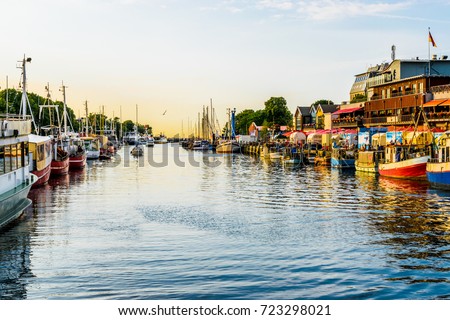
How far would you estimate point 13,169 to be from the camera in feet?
116

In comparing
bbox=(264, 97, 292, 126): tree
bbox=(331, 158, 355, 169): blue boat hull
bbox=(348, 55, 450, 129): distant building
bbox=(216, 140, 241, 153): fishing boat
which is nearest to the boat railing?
bbox=(348, 55, 450, 129): distant building

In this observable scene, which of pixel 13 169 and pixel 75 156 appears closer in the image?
pixel 13 169

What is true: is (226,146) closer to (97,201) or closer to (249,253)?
(97,201)

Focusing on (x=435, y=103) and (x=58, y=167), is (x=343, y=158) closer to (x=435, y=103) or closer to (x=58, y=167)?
(x=435, y=103)

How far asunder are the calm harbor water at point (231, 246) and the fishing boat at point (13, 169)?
3.67ft

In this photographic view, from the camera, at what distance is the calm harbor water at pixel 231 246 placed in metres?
21.2

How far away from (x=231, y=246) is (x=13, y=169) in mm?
14642

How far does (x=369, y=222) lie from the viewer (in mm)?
35250

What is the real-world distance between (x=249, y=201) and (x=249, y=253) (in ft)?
64.8

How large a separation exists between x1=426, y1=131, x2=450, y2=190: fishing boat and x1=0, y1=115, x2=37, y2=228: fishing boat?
32.9 m

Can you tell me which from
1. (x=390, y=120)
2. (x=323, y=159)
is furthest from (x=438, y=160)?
(x=390, y=120)

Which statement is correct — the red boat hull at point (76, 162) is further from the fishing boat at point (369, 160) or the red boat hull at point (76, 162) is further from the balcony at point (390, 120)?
the balcony at point (390, 120)

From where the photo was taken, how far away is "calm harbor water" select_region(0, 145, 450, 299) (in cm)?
2125
